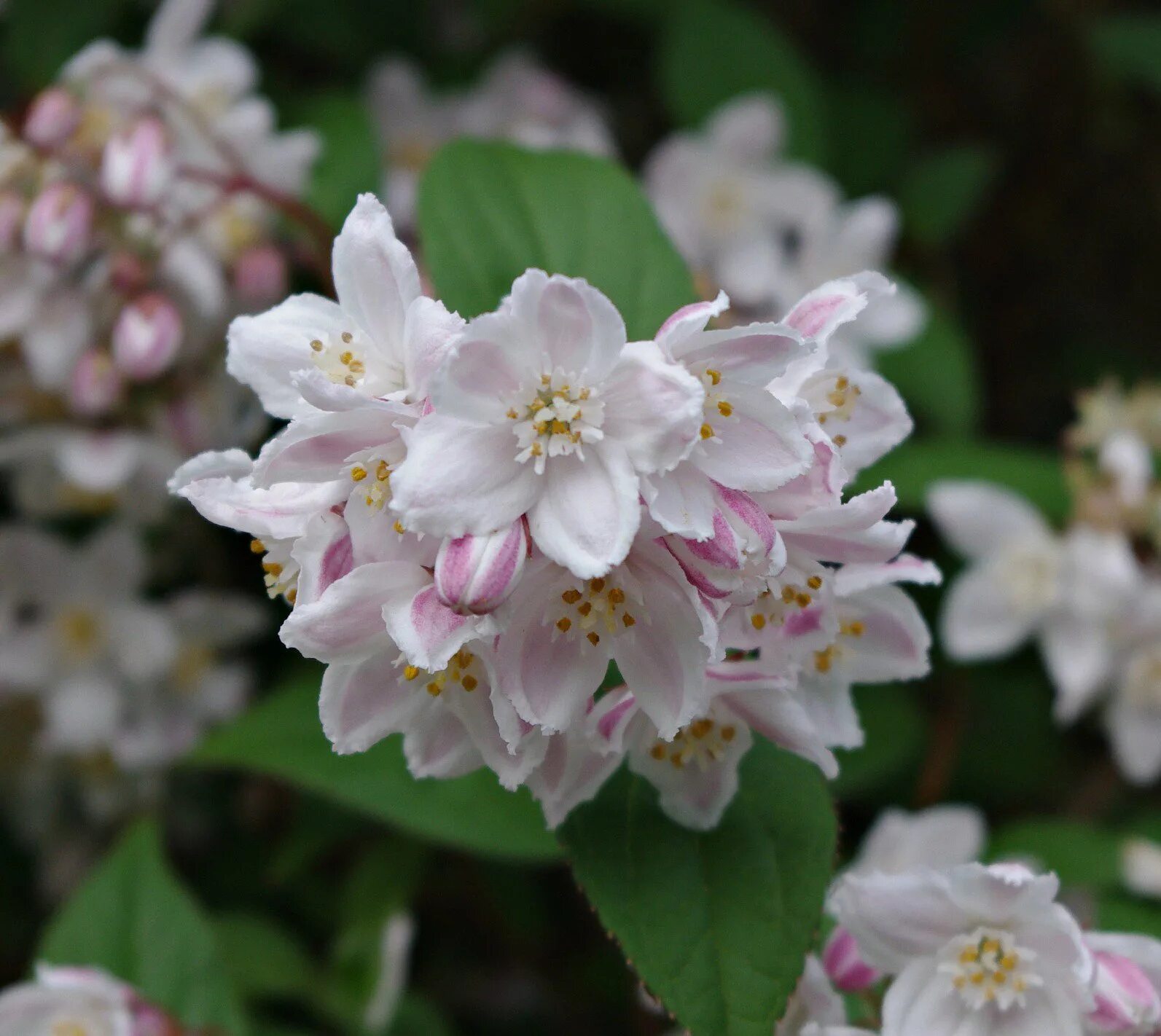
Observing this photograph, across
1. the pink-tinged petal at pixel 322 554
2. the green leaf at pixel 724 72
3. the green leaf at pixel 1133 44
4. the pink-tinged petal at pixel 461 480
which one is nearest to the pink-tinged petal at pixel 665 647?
the pink-tinged petal at pixel 461 480

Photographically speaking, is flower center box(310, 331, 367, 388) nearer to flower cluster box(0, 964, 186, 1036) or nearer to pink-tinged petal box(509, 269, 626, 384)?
pink-tinged petal box(509, 269, 626, 384)

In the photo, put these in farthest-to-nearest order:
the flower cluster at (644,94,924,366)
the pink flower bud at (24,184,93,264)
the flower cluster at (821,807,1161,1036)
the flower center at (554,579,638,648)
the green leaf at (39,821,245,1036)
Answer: the flower cluster at (644,94,924,366) → the pink flower bud at (24,184,93,264) → the green leaf at (39,821,245,1036) → the flower cluster at (821,807,1161,1036) → the flower center at (554,579,638,648)

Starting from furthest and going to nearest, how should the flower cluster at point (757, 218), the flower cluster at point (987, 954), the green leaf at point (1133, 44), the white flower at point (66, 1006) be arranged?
the green leaf at point (1133, 44) < the flower cluster at point (757, 218) < the white flower at point (66, 1006) < the flower cluster at point (987, 954)

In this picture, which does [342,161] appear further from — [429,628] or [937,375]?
[429,628]

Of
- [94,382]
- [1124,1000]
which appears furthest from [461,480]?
[94,382]

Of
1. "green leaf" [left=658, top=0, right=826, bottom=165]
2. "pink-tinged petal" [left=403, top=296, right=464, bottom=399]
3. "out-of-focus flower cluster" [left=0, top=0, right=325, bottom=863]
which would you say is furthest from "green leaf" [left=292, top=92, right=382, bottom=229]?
"pink-tinged petal" [left=403, top=296, right=464, bottom=399]

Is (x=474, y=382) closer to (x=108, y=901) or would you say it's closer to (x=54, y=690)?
(x=108, y=901)

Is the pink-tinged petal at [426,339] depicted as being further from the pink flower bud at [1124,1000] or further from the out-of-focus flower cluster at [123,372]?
the out-of-focus flower cluster at [123,372]
